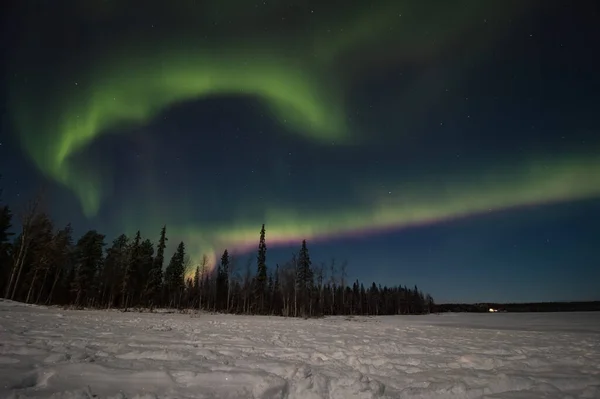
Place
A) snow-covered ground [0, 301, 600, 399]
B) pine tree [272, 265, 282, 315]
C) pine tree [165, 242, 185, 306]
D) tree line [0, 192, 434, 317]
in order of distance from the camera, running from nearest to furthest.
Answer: snow-covered ground [0, 301, 600, 399], tree line [0, 192, 434, 317], pine tree [165, 242, 185, 306], pine tree [272, 265, 282, 315]

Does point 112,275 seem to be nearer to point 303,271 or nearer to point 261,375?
point 303,271

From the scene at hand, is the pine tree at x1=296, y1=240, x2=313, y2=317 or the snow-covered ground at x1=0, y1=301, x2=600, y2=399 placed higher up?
the pine tree at x1=296, y1=240, x2=313, y2=317

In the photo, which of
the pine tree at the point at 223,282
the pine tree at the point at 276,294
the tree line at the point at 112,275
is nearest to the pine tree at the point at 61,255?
the tree line at the point at 112,275

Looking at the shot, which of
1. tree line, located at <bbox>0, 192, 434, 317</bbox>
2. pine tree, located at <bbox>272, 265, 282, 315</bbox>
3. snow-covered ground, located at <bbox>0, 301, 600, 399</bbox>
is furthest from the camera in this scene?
pine tree, located at <bbox>272, 265, 282, 315</bbox>

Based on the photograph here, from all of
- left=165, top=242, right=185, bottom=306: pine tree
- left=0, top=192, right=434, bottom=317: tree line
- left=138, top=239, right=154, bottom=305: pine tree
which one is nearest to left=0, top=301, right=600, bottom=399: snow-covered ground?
left=0, top=192, right=434, bottom=317: tree line

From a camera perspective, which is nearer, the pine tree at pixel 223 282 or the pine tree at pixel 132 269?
the pine tree at pixel 132 269

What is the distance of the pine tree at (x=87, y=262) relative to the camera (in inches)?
1816

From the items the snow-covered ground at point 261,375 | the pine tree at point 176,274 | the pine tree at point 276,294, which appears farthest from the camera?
the pine tree at point 276,294

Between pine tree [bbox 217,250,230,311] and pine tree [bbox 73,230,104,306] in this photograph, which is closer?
pine tree [bbox 73,230,104,306]

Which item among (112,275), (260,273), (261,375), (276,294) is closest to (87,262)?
(112,275)

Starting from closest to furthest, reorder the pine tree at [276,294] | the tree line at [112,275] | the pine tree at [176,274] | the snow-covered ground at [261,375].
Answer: the snow-covered ground at [261,375]
the tree line at [112,275]
the pine tree at [176,274]
the pine tree at [276,294]

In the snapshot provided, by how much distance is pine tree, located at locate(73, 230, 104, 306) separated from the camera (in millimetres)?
46125

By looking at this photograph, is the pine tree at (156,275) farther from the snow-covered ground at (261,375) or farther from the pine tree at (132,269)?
the snow-covered ground at (261,375)

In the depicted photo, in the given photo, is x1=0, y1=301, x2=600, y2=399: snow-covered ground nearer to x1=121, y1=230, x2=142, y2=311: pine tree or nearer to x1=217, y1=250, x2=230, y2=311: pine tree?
x1=121, y1=230, x2=142, y2=311: pine tree
